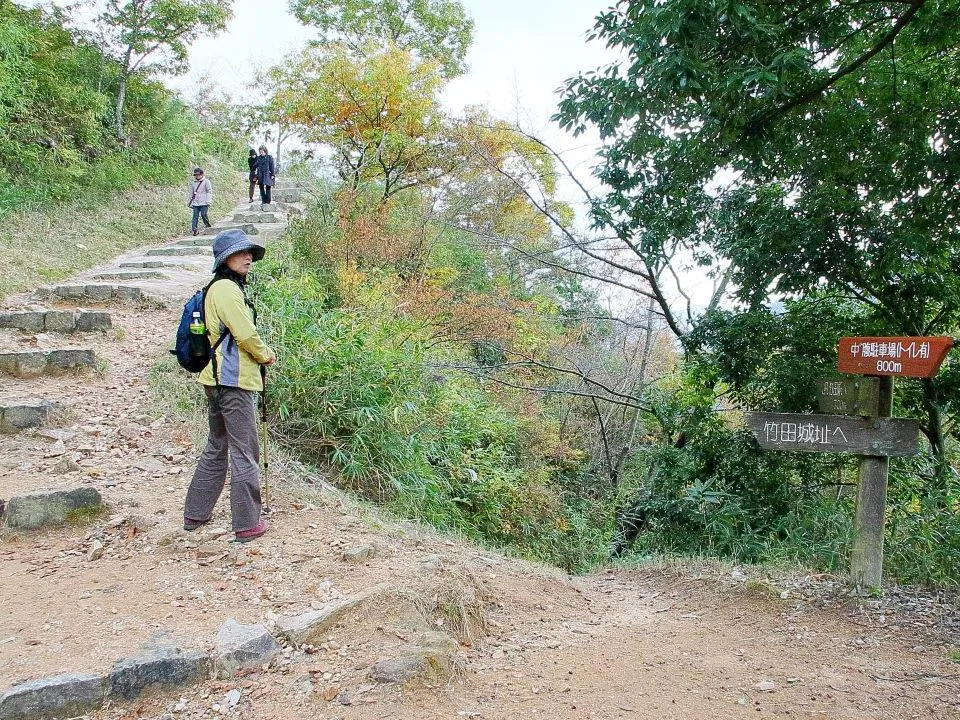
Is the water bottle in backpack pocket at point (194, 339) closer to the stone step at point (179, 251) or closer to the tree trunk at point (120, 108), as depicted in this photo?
the stone step at point (179, 251)

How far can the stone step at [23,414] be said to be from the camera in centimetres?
552

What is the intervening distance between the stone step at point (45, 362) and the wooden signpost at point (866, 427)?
20.6ft

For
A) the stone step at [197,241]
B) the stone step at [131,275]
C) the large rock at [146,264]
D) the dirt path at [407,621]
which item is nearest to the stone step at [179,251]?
the stone step at [197,241]

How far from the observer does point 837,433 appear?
4316mm

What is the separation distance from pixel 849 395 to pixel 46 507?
17.0ft

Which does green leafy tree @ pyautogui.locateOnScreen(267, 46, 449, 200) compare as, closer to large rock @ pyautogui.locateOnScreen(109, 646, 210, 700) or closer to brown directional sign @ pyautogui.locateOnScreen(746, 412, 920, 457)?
brown directional sign @ pyautogui.locateOnScreen(746, 412, 920, 457)

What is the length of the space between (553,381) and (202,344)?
8.79 meters

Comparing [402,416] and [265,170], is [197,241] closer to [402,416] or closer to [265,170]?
[265,170]

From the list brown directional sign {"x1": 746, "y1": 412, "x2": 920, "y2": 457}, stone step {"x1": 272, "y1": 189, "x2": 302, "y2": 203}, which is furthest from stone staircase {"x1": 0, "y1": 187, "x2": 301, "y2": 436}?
brown directional sign {"x1": 746, "y1": 412, "x2": 920, "y2": 457}

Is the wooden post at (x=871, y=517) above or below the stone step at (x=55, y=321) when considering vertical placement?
below

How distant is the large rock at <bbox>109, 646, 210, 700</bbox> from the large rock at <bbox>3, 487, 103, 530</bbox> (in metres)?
1.80

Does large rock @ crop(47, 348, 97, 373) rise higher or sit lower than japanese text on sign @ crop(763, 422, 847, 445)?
higher

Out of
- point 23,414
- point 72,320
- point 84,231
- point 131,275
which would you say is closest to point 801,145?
point 23,414

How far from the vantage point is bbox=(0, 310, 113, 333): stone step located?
294 inches
